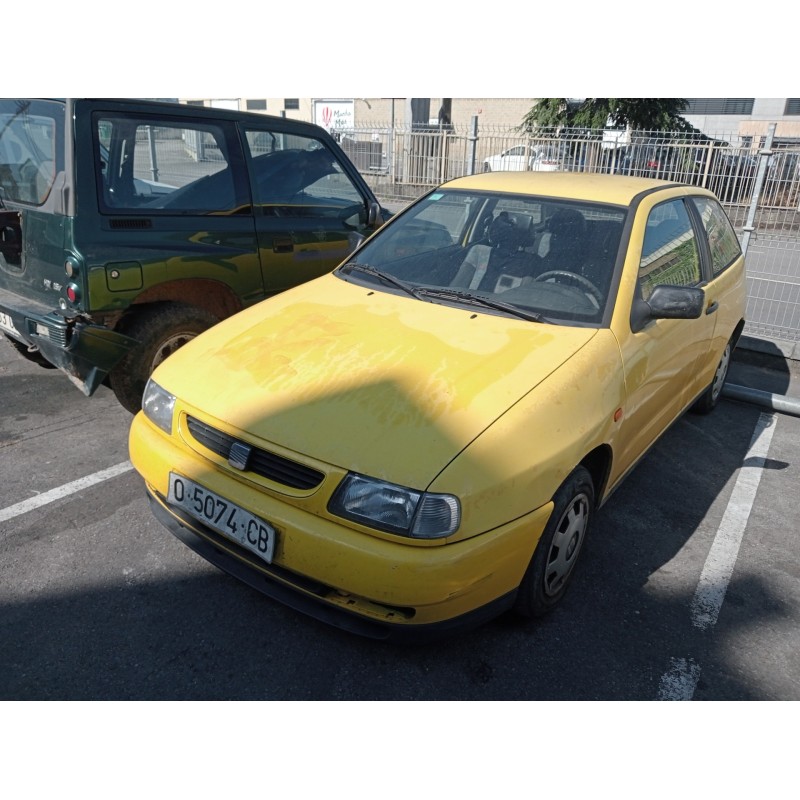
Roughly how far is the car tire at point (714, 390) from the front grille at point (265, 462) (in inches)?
139

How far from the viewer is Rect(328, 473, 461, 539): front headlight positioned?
2.10 m

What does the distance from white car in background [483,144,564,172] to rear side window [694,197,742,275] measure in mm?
5907

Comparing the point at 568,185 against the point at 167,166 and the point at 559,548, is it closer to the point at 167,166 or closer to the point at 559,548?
the point at 559,548

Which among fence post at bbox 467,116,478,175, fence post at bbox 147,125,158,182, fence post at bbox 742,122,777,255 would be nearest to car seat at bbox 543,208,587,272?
fence post at bbox 147,125,158,182

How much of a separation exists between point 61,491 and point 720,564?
3398 millimetres

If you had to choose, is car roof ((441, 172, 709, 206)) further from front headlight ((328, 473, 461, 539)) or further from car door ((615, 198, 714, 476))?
front headlight ((328, 473, 461, 539))

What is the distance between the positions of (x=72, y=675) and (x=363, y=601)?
109cm

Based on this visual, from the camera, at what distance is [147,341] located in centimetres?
398

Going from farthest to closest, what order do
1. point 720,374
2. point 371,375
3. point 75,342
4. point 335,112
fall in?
point 335,112 → point 720,374 → point 75,342 → point 371,375

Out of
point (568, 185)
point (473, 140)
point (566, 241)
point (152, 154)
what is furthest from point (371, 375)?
point (473, 140)

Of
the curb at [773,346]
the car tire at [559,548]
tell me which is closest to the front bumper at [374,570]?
the car tire at [559,548]

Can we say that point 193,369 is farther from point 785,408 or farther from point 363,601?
point 785,408

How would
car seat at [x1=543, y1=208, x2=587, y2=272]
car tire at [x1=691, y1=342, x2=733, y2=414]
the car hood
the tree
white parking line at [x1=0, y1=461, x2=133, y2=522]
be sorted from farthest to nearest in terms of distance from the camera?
the tree, car tire at [x1=691, y1=342, x2=733, y2=414], white parking line at [x1=0, y1=461, x2=133, y2=522], car seat at [x1=543, y1=208, x2=587, y2=272], the car hood

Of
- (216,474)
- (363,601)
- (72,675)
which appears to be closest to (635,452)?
(363,601)
